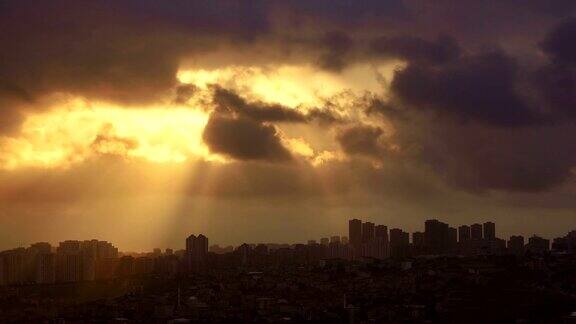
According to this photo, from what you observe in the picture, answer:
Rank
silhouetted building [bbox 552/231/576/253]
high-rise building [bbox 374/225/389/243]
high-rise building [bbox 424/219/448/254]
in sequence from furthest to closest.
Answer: high-rise building [bbox 374/225/389/243]
high-rise building [bbox 424/219/448/254]
silhouetted building [bbox 552/231/576/253]

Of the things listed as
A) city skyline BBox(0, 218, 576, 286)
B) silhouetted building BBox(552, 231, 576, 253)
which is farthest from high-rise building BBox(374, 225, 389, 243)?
silhouetted building BBox(552, 231, 576, 253)

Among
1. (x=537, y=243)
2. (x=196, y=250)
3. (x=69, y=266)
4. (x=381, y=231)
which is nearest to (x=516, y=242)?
(x=537, y=243)

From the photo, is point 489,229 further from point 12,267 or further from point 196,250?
point 12,267

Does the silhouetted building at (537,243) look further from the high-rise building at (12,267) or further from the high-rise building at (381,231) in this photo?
the high-rise building at (12,267)

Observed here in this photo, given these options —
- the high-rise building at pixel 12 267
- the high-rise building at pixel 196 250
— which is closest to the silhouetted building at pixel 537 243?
the high-rise building at pixel 196 250

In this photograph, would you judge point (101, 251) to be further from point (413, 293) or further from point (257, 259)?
point (413, 293)

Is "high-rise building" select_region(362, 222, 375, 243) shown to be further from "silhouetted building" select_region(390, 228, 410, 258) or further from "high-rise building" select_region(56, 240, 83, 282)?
"high-rise building" select_region(56, 240, 83, 282)
